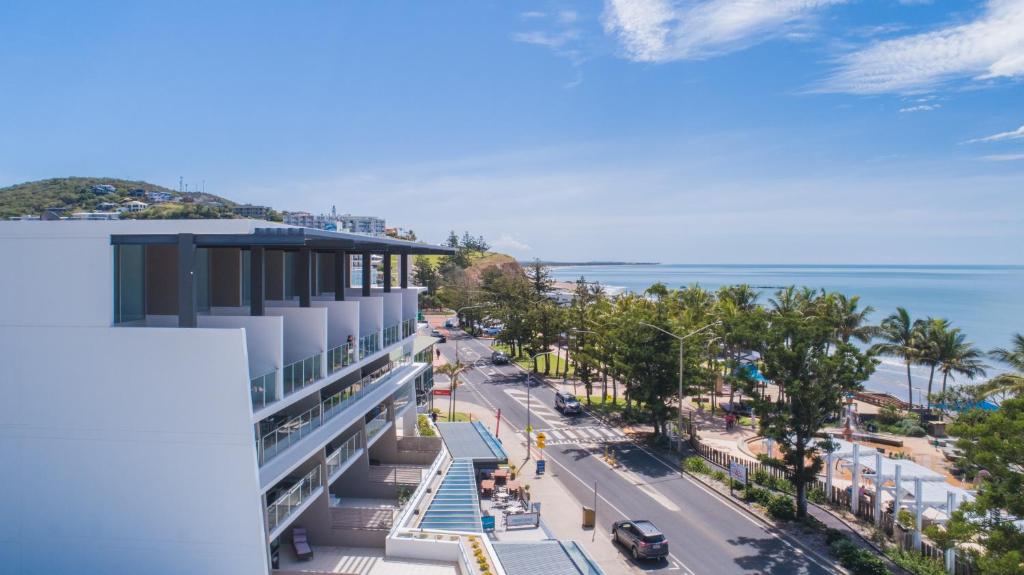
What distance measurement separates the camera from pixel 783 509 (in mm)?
26391

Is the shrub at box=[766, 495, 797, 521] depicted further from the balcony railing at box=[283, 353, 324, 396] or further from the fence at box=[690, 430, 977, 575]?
the balcony railing at box=[283, 353, 324, 396]

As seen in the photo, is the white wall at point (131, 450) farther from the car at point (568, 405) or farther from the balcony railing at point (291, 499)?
the car at point (568, 405)

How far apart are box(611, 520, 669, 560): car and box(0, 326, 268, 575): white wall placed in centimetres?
1330

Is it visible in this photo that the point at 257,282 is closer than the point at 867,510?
Yes

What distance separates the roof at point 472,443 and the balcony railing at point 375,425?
3.92 meters

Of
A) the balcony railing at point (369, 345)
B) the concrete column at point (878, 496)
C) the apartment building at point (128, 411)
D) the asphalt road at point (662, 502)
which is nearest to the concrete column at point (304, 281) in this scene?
the balcony railing at point (369, 345)

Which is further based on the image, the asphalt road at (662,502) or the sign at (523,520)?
the sign at (523,520)

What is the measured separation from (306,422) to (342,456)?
15.2ft

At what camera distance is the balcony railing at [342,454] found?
2362cm

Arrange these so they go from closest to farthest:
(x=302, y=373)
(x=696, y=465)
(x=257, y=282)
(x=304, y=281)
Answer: (x=257, y=282) → (x=302, y=373) → (x=304, y=281) → (x=696, y=465)

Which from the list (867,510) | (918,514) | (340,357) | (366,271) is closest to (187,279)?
(340,357)

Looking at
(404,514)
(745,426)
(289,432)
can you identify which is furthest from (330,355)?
(745,426)

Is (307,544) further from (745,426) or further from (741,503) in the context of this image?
(745,426)

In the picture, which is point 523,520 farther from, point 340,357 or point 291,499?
point 340,357
